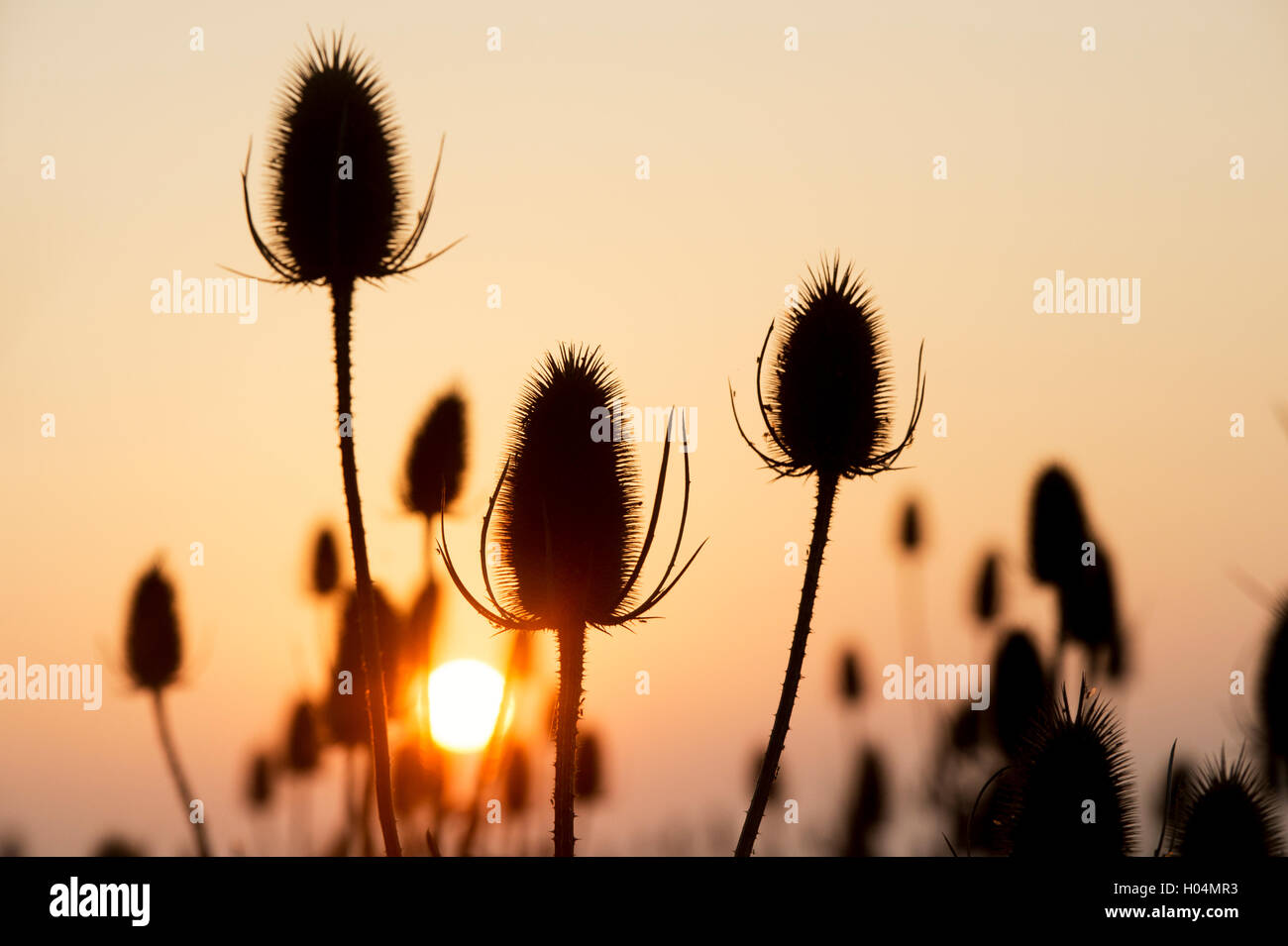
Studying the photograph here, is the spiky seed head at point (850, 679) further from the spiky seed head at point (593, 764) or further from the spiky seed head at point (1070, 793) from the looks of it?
the spiky seed head at point (1070, 793)

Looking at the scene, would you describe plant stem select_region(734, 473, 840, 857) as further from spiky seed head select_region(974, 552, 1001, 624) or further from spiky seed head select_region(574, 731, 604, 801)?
spiky seed head select_region(974, 552, 1001, 624)

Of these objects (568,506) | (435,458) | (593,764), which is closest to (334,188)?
(568,506)

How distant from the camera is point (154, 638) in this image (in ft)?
31.8

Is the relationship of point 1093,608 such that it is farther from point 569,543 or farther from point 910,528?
point 910,528

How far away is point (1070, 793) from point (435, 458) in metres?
5.45

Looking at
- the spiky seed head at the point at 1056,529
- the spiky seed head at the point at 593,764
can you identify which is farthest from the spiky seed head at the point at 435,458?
the spiky seed head at the point at 1056,529

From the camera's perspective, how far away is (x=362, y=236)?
5293 millimetres

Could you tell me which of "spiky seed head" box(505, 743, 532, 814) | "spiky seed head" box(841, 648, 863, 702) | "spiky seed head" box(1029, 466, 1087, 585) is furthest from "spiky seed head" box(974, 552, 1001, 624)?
"spiky seed head" box(505, 743, 532, 814)

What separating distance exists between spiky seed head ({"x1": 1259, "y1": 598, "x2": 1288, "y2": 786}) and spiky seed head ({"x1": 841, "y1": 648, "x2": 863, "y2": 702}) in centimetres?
836

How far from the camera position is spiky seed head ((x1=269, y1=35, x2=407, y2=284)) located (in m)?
5.28

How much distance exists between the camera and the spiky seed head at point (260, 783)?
1208 centimetres
